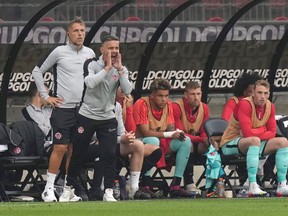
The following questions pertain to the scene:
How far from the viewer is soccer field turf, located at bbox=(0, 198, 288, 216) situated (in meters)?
13.5

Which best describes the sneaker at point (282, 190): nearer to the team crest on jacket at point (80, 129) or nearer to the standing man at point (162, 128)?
the standing man at point (162, 128)

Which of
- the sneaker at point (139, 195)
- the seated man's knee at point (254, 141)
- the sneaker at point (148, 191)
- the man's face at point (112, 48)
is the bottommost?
the sneaker at point (148, 191)

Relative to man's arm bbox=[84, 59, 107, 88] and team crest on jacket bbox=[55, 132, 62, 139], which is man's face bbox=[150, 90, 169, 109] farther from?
team crest on jacket bbox=[55, 132, 62, 139]

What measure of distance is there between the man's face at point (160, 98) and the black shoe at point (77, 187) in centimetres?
188

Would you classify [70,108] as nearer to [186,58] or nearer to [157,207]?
[157,207]

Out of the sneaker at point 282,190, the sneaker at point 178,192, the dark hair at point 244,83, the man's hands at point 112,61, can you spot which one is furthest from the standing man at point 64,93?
the dark hair at point 244,83

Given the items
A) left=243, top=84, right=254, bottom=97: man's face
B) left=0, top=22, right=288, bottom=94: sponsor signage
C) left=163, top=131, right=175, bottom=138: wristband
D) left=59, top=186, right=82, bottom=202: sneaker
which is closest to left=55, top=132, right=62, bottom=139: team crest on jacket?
left=59, top=186, right=82, bottom=202: sneaker

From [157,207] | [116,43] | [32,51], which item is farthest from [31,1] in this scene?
[157,207]

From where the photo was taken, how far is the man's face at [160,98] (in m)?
18.4

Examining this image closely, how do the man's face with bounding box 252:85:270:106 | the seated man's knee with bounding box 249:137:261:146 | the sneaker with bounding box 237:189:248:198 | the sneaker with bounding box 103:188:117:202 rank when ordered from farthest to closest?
1. the sneaker with bounding box 237:189:248:198
2. the man's face with bounding box 252:85:270:106
3. the seated man's knee with bounding box 249:137:261:146
4. the sneaker with bounding box 103:188:117:202

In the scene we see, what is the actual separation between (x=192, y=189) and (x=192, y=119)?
40.6 inches

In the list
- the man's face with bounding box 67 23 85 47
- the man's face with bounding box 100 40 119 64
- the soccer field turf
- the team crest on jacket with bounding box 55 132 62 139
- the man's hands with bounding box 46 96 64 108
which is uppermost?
the man's face with bounding box 67 23 85 47

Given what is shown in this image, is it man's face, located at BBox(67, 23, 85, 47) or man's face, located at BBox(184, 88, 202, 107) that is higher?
man's face, located at BBox(67, 23, 85, 47)

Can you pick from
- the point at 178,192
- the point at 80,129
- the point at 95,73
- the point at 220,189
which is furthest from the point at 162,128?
the point at 95,73
